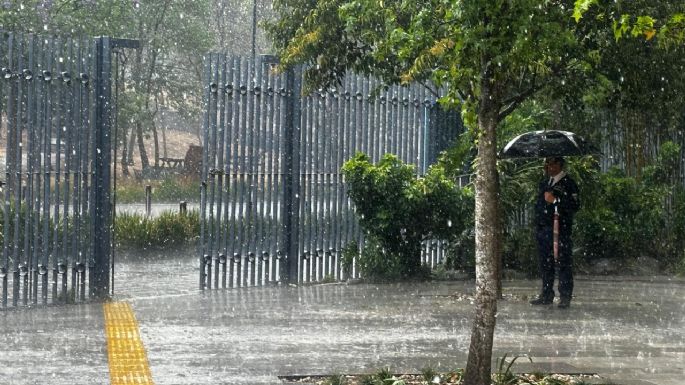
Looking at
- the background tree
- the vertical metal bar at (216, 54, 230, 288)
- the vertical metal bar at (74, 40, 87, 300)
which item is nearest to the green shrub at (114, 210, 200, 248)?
the vertical metal bar at (216, 54, 230, 288)

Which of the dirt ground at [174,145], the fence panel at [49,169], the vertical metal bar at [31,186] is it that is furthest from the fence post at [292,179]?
the dirt ground at [174,145]

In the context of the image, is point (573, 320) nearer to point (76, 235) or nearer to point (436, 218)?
point (436, 218)

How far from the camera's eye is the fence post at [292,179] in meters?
13.7

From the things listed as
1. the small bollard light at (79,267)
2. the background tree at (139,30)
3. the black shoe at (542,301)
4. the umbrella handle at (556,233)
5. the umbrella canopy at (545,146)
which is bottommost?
the black shoe at (542,301)

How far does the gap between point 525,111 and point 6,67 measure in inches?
271

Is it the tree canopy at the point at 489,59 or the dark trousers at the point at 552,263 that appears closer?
the tree canopy at the point at 489,59

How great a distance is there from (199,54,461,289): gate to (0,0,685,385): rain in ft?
0.09

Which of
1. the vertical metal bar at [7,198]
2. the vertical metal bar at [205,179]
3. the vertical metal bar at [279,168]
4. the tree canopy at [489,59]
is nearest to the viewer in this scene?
the tree canopy at [489,59]

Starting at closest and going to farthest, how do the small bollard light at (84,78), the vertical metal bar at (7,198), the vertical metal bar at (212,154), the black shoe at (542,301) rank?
the vertical metal bar at (7,198)
the small bollard light at (84,78)
the black shoe at (542,301)
the vertical metal bar at (212,154)

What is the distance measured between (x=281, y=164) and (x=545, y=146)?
10.6 feet

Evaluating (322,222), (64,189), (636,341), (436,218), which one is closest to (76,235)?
(64,189)

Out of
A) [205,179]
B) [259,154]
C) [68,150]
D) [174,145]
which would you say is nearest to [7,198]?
[68,150]

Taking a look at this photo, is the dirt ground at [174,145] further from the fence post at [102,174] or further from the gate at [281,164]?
the fence post at [102,174]

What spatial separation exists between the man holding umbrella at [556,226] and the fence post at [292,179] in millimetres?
2937
